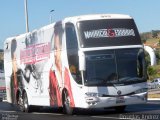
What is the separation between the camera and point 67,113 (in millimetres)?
20312

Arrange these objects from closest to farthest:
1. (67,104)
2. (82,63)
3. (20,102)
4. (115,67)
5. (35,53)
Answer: (82,63), (115,67), (67,104), (35,53), (20,102)

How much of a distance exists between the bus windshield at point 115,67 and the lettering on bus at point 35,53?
3704 mm

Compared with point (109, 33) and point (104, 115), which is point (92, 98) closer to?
point (104, 115)

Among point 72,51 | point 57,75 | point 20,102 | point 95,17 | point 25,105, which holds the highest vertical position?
point 95,17

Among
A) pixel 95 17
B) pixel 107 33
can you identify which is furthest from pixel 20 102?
pixel 107 33

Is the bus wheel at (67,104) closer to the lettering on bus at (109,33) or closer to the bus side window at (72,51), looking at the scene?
the bus side window at (72,51)

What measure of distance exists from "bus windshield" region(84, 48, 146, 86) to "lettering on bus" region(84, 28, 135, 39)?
25.1 inches

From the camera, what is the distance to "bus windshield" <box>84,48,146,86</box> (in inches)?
722

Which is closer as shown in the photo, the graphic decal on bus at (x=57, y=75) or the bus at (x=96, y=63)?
the bus at (x=96, y=63)

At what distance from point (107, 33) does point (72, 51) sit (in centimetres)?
139

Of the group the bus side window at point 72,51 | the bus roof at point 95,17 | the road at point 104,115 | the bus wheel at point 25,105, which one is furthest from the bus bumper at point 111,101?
the bus wheel at point 25,105

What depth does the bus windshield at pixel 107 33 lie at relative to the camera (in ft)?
61.3

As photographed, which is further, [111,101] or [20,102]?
[20,102]

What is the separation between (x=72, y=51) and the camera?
18.9 meters
